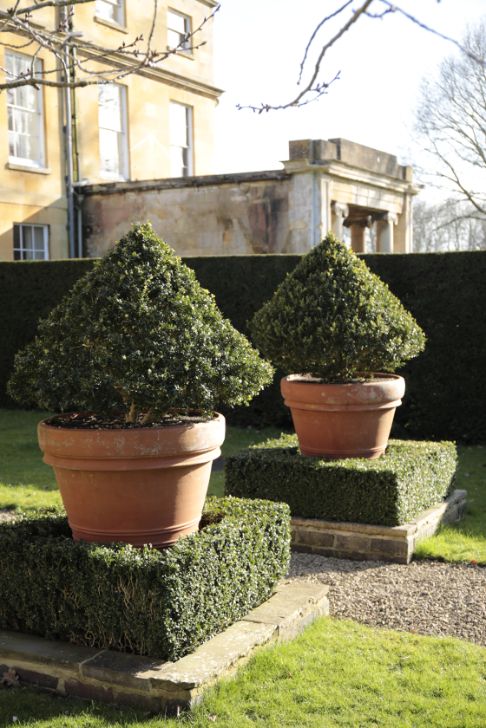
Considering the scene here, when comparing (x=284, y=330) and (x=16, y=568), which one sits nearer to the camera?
(x=16, y=568)

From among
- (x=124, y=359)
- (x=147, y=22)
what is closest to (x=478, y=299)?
(x=124, y=359)

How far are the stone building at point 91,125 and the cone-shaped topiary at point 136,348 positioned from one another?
1391 centimetres

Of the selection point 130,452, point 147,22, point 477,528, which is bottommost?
point 477,528

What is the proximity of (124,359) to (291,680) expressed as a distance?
5.81ft

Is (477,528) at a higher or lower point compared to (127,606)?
lower

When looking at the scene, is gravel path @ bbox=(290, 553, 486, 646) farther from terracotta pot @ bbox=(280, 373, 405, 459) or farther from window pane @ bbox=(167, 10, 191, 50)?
window pane @ bbox=(167, 10, 191, 50)

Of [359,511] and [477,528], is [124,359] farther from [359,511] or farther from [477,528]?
[477,528]

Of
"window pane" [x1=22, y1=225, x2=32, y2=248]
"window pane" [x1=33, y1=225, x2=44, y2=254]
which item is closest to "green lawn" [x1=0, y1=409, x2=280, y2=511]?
"window pane" [x1=22, y1=225, x2=32, y2=248]

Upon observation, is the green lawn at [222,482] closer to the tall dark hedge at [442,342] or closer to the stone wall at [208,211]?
the tall dark hedge at [442,342]

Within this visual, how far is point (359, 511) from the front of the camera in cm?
638

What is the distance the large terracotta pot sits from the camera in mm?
4051

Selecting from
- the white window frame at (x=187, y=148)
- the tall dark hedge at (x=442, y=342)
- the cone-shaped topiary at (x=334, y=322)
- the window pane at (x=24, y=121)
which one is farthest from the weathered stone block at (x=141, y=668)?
the white window frame at (x=187, y=148)

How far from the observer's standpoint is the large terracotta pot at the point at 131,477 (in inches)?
159

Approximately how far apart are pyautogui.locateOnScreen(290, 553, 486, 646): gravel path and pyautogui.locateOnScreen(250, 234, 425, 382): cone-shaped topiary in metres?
1.66
